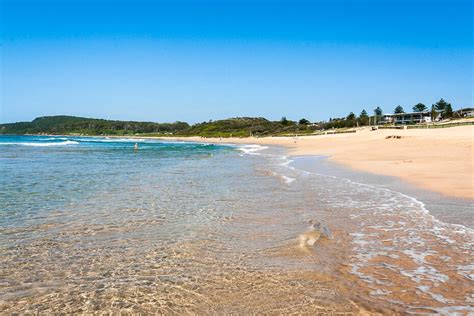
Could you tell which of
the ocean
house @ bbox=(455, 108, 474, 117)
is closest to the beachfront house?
house @ bbox=(455, 108, 474, 117)

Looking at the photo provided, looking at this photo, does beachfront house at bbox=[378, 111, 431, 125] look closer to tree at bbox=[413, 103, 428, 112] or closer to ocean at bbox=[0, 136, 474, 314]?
tree at bbox=[413, 103, 428, 112]

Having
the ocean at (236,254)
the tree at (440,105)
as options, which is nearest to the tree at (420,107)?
the tree at (440,105)

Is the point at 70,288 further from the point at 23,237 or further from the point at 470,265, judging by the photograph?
the point at 470,265

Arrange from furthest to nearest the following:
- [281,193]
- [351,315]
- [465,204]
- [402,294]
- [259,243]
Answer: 1. [281,193]
2. [465,204]
3. [259,243]
4. [402,294]
5. [351,315]

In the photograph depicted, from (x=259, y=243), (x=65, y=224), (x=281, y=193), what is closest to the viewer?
(x=259, y=243)

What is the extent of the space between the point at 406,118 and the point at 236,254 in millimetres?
143381

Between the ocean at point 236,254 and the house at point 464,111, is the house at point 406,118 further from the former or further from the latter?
the ocean at point 236,254

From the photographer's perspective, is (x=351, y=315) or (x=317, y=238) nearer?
(x=351, y=315)

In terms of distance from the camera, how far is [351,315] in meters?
4.00

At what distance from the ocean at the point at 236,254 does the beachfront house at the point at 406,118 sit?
4932 inches

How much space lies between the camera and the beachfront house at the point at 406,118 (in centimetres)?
12555

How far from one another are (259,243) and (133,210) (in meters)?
4.29

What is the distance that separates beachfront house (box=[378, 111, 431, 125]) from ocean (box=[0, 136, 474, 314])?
12527 centimetres

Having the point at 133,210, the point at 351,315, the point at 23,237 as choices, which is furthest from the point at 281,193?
the point at 351,315
